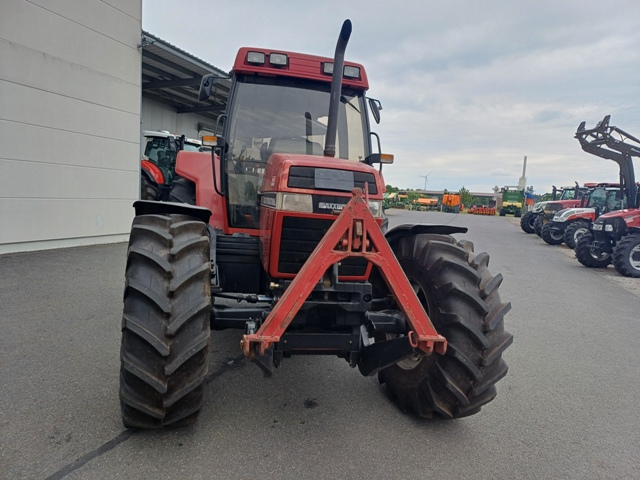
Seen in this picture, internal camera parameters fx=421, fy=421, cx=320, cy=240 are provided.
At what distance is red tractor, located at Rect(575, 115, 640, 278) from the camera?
10258 mm

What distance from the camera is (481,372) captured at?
8.63 ft

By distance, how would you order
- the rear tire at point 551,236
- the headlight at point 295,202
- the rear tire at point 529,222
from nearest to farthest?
the headlight at point 295,202
the rear tire at point 551,236
the rear tire at point 529,222

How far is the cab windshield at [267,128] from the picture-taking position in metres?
3.59

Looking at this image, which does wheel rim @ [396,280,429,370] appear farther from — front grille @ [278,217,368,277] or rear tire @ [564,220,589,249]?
rear tire @ [564,220,589,249]

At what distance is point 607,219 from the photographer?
36.5 ft

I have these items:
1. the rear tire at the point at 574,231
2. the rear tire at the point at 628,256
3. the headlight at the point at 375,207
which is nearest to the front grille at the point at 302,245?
the headlight at the point at 375,207

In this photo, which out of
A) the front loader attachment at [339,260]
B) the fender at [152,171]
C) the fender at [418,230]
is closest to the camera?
the front loader attachment at [339,260]

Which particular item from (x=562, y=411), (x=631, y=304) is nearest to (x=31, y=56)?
(x=562, y=411)

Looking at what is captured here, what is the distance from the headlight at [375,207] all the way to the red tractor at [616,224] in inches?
401

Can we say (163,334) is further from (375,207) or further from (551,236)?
(551,236)

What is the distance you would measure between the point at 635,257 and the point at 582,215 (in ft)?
19.6

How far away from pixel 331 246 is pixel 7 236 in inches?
294

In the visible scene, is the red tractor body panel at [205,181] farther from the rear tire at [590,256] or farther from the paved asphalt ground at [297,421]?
the rear tire at [590,256]

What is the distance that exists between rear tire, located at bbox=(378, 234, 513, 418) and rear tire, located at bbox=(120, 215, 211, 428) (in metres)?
1.42
